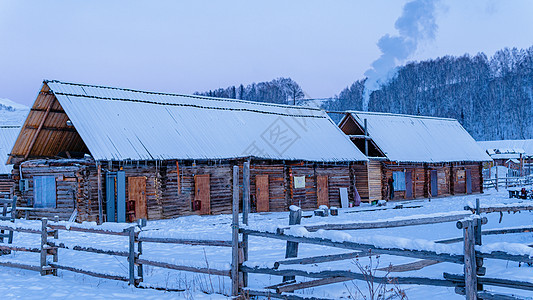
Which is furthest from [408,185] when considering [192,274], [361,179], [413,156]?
[192,274]

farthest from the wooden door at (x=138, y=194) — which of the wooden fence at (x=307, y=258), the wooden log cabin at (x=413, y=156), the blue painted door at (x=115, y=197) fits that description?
the wooden log cabin at (x=413, y=156)

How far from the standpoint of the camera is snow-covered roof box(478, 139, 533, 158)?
70312mm

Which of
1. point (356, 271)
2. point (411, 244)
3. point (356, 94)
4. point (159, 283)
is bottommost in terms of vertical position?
point (159, 283)

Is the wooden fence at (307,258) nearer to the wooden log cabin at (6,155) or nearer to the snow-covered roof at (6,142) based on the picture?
the wooden log cabin at (6,155)

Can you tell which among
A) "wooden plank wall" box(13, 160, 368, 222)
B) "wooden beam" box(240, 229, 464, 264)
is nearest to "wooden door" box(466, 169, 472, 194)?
"wooden plank wall" box(13, 160, 368, 222)

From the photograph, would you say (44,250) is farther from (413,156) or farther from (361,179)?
(413,156)

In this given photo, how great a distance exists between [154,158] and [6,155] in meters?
13.0

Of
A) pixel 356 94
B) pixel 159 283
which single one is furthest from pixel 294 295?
pixel 356 94

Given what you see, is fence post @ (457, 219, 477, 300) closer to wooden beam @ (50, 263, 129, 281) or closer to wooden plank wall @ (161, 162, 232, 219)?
wooden beam @ (50, 263, 129, 281)

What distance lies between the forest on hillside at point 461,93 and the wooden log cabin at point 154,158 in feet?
249

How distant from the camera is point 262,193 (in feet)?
77.6

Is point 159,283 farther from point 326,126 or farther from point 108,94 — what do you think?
point 326,126

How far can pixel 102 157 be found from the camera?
1798 centimetres

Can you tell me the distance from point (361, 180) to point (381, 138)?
3817 millimetres
